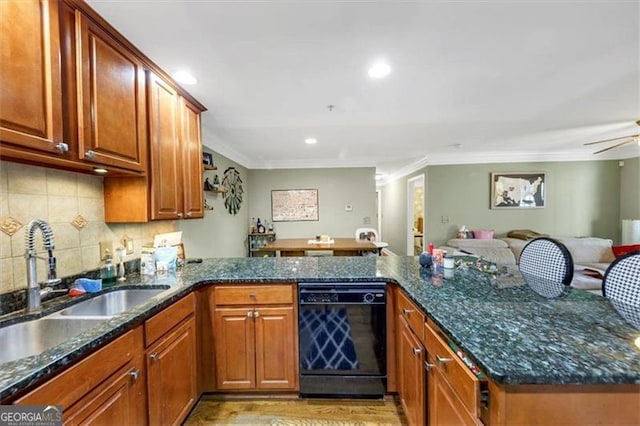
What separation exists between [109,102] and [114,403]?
57.1 inches

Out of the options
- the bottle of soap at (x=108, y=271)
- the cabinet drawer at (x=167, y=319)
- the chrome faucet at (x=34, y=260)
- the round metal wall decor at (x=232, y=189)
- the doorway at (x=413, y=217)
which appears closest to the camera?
the chrome faucet at (x=34, y=260)

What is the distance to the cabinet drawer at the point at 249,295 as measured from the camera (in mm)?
1793

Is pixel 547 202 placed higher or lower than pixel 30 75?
lower

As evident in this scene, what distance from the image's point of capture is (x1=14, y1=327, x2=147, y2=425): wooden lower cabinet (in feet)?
2.74

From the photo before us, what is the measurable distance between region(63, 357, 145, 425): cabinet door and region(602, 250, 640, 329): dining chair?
2191mm

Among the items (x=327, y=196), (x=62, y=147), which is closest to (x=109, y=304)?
(x=62, y=147)

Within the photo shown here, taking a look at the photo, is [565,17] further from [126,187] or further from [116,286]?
[116,286]

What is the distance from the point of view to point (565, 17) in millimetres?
1347

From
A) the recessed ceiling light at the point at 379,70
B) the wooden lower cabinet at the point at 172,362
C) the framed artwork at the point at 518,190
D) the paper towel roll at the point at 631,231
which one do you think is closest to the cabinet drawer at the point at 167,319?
the wooden lower cabinet at the point at 172,362

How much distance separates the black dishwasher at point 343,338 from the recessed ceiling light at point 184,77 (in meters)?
1.69

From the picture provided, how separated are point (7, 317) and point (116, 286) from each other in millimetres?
487

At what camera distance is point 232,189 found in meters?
4.33

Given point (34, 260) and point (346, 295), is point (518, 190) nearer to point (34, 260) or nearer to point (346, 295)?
point (346, 295)

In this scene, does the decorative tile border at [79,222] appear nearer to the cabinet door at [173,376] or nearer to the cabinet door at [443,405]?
the cabinet door at [173,376]
